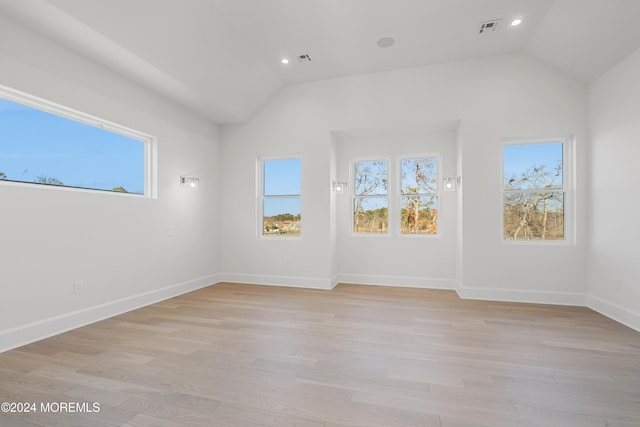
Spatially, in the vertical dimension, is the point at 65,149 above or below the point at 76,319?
above

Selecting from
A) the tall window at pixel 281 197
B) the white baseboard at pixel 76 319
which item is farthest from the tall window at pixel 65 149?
the tall window at pixel 281 197

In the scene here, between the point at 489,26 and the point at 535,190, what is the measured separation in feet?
7.61

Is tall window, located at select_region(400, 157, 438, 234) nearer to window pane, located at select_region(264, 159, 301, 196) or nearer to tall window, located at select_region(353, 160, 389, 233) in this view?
tall window, located at select_region(353, 160, 389, 233)

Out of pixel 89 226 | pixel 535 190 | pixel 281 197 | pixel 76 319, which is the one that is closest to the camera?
pixel 76 319

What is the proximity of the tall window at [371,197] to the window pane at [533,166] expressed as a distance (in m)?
1.86

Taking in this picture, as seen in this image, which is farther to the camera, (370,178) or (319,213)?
(370,178)

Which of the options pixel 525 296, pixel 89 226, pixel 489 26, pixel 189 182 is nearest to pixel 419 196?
pixel 525 296

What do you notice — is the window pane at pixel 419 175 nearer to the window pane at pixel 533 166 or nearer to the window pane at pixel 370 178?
the window pane at pixel 370 178

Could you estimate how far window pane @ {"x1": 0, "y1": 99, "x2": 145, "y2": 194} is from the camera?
2699 millimetres

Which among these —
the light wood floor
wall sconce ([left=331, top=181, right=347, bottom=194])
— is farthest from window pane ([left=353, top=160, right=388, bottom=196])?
the light wood floor

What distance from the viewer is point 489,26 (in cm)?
355

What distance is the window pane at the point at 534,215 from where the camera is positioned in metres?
4.17

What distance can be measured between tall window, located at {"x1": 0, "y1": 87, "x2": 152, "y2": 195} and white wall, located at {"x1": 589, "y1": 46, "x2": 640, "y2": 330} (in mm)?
5842

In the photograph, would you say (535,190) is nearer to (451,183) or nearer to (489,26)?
(451,183)
